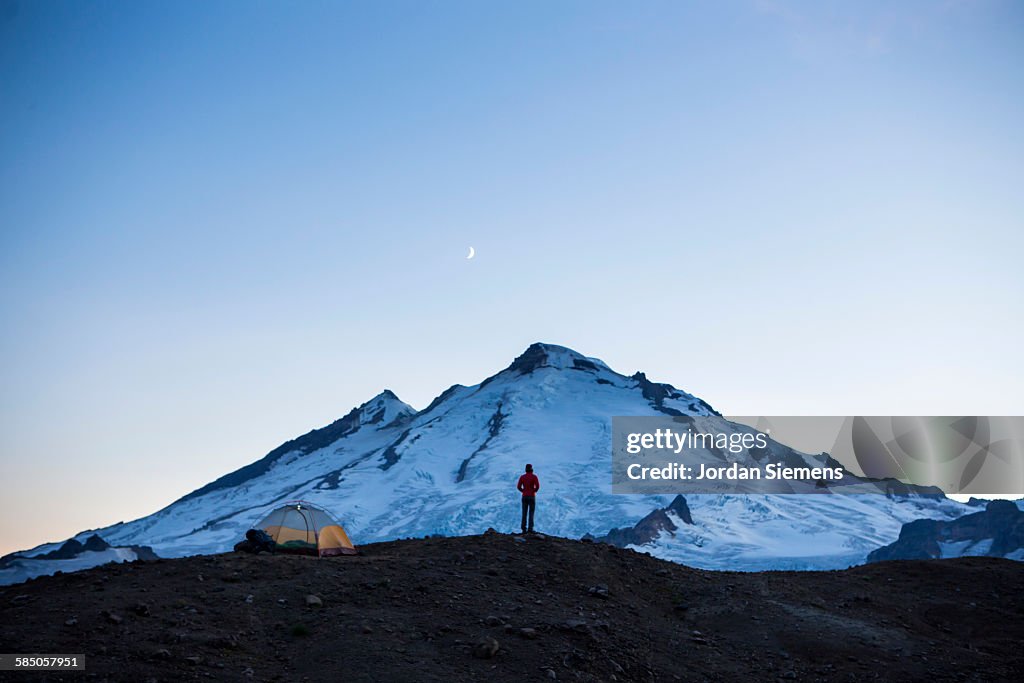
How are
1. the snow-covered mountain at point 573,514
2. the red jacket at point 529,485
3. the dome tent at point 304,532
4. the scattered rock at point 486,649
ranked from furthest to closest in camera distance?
the snow-covered mountain at point 573,514
the red jacket at point 529,485
the dome tent at point 304,532
the scattered rock at point 486,649

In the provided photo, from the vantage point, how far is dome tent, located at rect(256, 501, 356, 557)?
1009 inches

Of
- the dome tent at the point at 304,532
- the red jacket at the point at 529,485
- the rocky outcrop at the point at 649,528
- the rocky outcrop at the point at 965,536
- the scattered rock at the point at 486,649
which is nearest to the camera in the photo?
the scattered rock at the point at 486,649

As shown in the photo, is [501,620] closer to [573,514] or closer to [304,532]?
[304,532]

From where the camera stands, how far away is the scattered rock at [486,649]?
1788 centimetres

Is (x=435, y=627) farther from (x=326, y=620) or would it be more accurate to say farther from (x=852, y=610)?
(x=852, y=610)

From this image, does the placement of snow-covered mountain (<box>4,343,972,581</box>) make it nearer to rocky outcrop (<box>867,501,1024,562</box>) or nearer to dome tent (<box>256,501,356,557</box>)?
rocky outcrop (<box>867,501,1024,562</box>)

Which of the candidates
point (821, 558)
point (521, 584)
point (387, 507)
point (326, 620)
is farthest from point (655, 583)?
point (387, 507)

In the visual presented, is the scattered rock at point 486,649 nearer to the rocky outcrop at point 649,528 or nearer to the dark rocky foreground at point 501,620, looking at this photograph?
the dark rocky foreground at point 501,620

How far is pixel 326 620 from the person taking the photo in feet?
61.7

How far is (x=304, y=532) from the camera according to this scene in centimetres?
2603

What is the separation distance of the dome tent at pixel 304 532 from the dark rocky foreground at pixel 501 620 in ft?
6.21

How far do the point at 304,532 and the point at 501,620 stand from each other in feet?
28.5

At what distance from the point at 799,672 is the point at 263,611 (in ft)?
37.6

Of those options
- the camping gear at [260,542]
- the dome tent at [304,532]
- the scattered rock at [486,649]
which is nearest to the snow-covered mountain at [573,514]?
the dome tent at [304,532]
